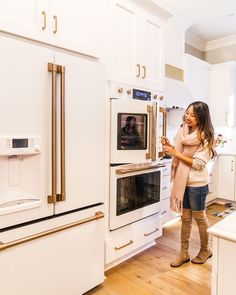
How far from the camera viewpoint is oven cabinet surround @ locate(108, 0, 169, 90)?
207 centimetres

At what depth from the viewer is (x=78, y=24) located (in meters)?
1.73

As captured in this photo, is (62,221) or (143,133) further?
(143,133)

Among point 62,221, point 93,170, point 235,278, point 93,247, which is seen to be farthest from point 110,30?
point 235,278

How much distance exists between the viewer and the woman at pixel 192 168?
2.22 m

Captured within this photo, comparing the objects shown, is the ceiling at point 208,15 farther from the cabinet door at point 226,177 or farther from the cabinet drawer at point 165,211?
the cabinet drawer at point 165,211

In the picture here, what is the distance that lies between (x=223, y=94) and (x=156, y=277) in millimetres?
3335

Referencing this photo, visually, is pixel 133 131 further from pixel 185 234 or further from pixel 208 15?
pixel 208 15

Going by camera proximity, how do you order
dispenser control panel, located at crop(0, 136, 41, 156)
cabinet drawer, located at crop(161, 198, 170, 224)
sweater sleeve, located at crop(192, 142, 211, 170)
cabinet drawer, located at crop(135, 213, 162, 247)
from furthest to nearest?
1. cabinet drawer, located at crop(161, 198, 170, 224)
2. cabinet drawer, located at crop(135, 213, 162, 247)
3. sweater sleeve, located at crop(192, 142, 211, 170)
4. dispenser control panel, located at crop(0, 136, 41, 156)

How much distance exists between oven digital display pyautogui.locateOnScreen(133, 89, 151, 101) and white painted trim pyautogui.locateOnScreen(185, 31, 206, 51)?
2.47 m

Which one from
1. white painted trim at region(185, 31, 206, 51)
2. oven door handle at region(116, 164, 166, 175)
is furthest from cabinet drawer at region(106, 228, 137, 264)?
white painted trim at region(185, 31, 206, 51)

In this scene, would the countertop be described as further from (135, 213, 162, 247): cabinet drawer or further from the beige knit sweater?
(135, 213, 162, 247): cabinet drawer

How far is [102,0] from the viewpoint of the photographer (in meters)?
1.89

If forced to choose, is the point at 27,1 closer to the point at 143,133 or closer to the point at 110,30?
the point at 110,30

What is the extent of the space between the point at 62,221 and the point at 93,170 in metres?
0.41
